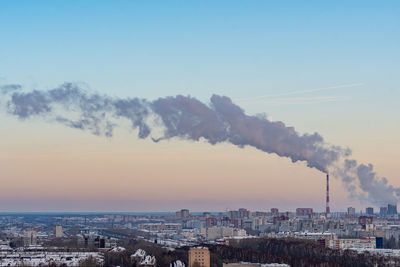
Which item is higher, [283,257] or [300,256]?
[283,257]

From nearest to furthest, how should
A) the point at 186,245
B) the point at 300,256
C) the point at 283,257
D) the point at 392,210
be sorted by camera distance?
the point at 283,257 → the point at 300,256 → the point at 186,245 → the point at 392,210

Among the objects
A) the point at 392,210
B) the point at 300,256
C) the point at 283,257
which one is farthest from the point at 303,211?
the point at 283,257

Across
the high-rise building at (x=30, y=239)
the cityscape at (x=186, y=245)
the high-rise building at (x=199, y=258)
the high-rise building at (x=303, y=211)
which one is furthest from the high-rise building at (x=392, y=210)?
the high-rise building at (x=199, y=258)

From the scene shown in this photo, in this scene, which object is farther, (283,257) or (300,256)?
(300,256)

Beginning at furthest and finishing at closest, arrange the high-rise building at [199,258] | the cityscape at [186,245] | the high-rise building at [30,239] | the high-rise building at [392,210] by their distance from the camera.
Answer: the high-rise building at [392,210]
the high-rise building at [30,239]
the cityscape at [186,245]
the high-rise building at [199,258]

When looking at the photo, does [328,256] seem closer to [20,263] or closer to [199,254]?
[199,254]

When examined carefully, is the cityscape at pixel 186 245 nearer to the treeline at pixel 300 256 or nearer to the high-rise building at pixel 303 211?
the treeline at pixel 300 256

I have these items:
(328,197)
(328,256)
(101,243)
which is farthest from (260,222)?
(328,256)

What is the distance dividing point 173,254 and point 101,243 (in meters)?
13.2

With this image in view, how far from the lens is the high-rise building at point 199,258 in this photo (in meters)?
40.4

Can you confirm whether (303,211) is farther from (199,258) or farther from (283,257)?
(199,258)

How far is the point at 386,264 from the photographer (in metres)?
42.6

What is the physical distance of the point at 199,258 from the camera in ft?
136

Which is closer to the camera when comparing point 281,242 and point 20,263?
point 20,263
